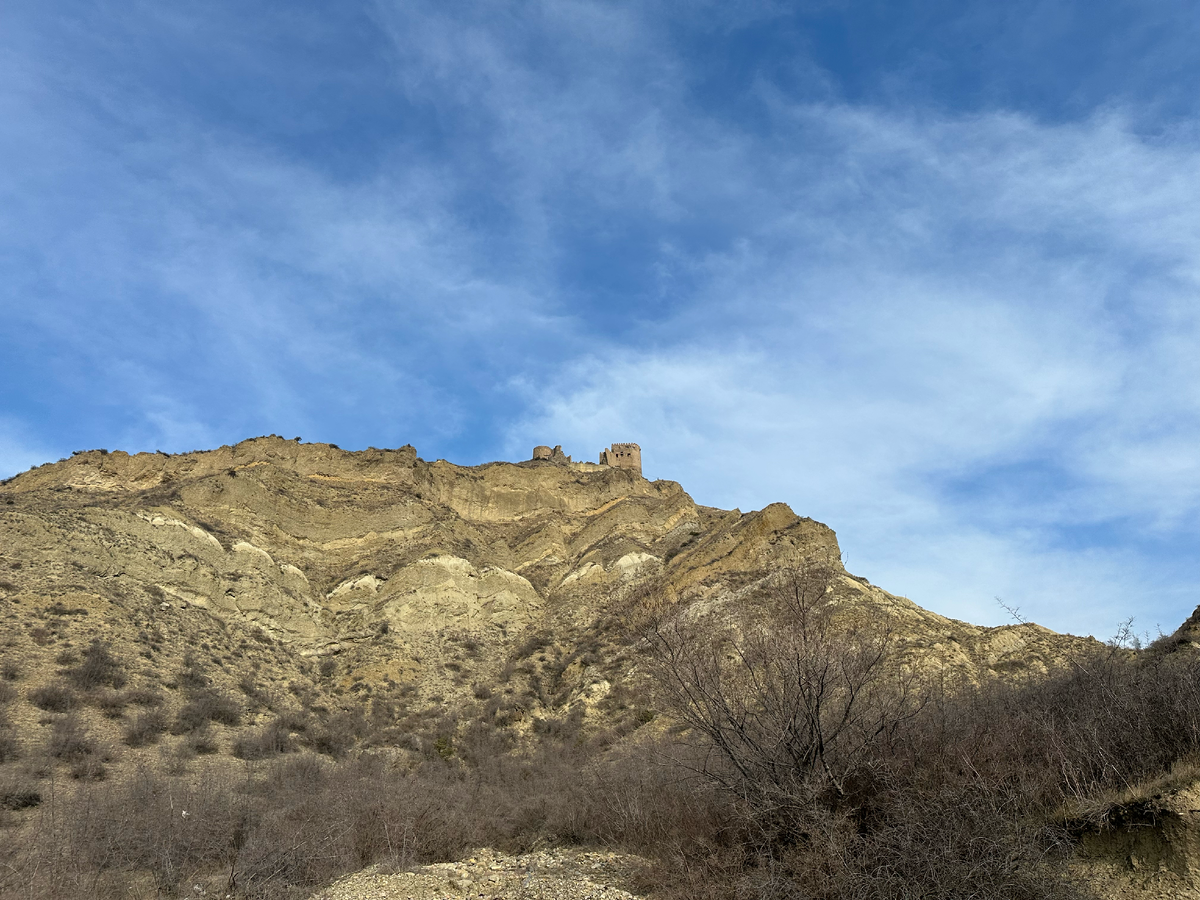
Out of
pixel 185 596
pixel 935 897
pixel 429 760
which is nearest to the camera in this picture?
pixel 935 897

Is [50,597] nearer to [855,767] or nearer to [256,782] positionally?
[256,782]

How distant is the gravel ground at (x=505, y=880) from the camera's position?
8.66 m

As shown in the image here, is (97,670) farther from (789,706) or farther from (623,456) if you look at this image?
(623,456)

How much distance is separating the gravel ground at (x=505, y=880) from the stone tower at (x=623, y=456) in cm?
5828

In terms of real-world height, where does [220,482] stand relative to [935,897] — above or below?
above

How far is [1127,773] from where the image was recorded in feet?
26.1

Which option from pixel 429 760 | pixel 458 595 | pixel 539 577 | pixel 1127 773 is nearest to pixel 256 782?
pixel 429 760

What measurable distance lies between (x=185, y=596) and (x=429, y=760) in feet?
46.5

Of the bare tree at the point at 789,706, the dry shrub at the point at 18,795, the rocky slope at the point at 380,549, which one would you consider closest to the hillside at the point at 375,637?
the dry shrub at the point at 18,795

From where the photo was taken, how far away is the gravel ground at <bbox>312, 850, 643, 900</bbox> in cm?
866

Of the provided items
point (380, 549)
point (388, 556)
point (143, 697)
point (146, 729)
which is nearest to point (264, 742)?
point (146, 729)

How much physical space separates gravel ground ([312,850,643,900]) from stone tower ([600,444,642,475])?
58.3 m

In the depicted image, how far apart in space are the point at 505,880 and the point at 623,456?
60.3 meters

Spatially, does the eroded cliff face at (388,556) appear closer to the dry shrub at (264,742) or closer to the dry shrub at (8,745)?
the dry shrub at (8,745)
